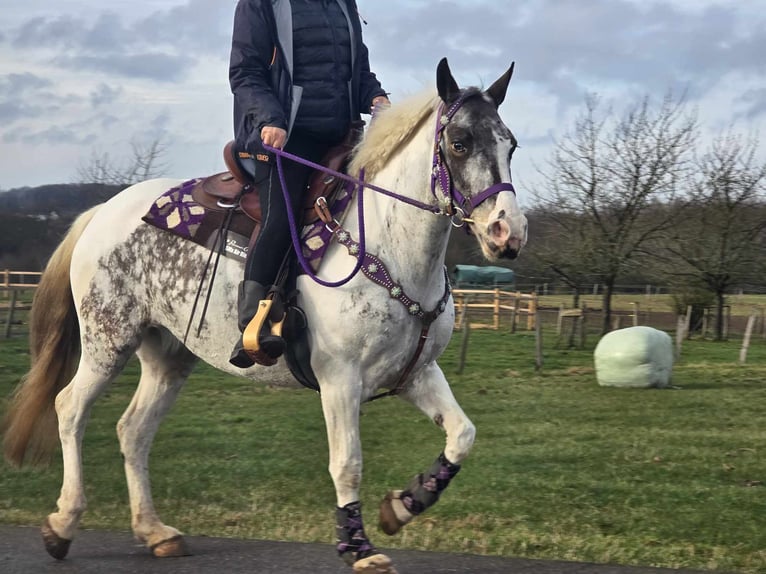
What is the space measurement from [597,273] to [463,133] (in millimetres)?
32505

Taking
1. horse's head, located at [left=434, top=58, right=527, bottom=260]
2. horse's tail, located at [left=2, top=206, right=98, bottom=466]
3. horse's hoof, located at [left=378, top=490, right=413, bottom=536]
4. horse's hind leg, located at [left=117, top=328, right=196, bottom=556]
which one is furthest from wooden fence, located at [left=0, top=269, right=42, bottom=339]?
horse's head, located at [left=434, top=58, right=527, bottom=260]

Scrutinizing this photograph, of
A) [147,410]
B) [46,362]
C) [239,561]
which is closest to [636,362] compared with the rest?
[147,410]

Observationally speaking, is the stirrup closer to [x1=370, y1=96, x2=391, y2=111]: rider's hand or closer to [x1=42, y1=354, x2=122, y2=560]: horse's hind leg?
[x1=370, y1=96, x2=391, y2=111]: rider's hand

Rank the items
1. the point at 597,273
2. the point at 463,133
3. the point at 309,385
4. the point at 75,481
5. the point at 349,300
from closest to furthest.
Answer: the point at 463,133 < the point at 349,300 < the point at 309,385 < the point at 75,481 < the point at 597,273

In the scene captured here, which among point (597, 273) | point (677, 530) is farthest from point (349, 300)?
point (597, 273)

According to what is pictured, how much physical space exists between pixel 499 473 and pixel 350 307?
4875mm

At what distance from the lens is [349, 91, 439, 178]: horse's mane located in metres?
4.95

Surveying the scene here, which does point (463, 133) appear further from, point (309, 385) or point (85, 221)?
point (85, 221)

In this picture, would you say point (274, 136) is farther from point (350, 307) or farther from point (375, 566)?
point (375, 566)

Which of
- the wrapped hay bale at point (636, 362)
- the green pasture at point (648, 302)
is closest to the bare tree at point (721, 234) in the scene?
the green pasture at point (648, 302)

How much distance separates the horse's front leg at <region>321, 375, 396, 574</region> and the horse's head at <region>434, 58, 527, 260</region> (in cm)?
108

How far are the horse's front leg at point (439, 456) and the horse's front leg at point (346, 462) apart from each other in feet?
0.92

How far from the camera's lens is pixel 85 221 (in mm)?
6535

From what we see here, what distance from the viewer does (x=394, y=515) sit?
5.09 m
